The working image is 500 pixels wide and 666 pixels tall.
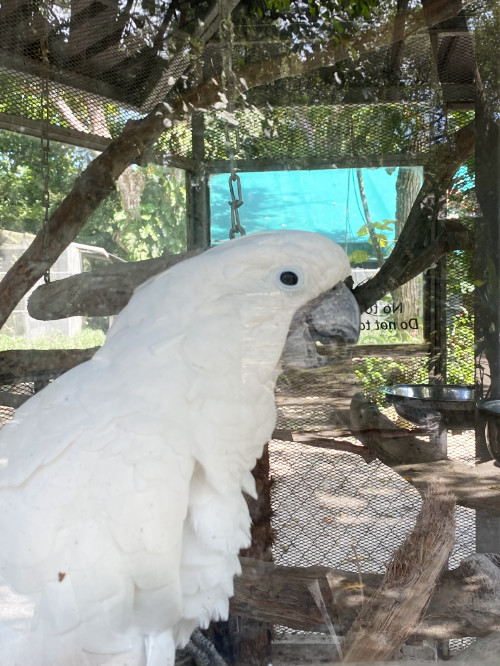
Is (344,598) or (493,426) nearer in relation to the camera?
(344,598)

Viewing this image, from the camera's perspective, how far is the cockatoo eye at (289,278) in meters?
0.87

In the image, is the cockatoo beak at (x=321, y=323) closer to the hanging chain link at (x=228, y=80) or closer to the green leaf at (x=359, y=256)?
the green leaf at (x=359, y=256)

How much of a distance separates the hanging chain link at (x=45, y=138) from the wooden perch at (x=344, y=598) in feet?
2.77

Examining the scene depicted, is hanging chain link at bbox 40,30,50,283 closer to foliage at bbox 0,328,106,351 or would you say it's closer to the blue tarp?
foliage at bbox 0,328,106,351

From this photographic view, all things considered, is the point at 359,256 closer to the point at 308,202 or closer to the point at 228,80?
the point at 308,202

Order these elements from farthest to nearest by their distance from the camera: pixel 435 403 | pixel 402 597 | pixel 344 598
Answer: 1. pixel 435 403
2. pixel 344 598
3. pixel 402 597

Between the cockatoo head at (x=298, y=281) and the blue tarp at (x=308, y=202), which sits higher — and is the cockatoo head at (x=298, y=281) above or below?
below

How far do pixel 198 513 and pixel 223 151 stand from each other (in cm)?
90

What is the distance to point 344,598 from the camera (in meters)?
1.21

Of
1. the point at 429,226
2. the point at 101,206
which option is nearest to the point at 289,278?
the point at 101,206

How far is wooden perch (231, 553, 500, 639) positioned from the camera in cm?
113

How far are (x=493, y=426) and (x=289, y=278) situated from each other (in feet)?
2.59

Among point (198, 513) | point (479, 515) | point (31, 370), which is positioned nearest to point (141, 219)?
point (31, 370)

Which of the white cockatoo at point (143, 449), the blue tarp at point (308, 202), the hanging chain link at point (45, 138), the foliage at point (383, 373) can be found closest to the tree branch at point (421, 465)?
the foliage at point (383, 373)
